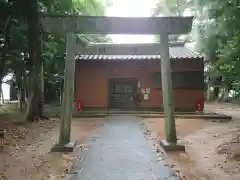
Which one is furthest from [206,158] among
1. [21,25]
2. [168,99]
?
[21,25]

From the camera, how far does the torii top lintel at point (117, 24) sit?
325 inches

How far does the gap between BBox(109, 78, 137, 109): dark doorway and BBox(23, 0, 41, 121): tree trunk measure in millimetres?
6557

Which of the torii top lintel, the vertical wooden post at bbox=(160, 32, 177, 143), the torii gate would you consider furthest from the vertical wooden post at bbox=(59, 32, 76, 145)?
the vertical wooden post at bbox=(160, 32, 177, 143)

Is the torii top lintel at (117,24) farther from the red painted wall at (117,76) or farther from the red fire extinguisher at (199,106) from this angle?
the red fire extinguisher at (199,106)

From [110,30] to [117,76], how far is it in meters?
10.9

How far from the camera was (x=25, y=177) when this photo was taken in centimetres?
556

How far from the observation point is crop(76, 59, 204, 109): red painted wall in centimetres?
1916

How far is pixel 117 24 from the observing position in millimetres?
8305

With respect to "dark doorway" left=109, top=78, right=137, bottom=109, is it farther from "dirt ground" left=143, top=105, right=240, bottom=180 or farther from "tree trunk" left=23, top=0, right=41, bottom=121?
"dirt ground" left=143, top=105, right=240, bottom=180

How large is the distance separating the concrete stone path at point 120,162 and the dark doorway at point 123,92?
32.8 feet

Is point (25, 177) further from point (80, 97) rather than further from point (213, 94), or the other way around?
point (213, 94)

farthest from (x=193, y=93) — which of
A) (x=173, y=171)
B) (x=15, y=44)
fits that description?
(x=173, y=171)

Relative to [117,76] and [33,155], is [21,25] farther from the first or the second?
[33,155]

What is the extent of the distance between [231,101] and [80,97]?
1822cm
